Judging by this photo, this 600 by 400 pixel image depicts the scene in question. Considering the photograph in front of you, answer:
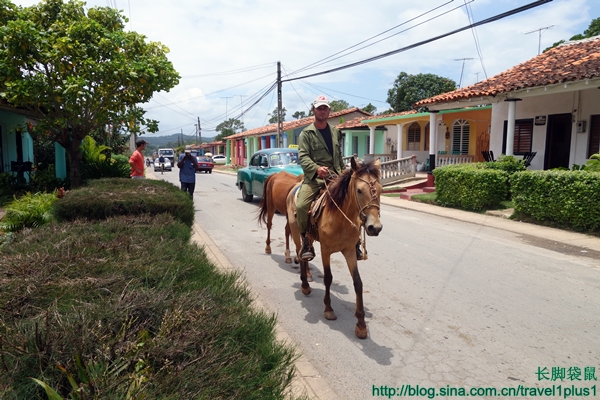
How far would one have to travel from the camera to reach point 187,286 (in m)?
3.03

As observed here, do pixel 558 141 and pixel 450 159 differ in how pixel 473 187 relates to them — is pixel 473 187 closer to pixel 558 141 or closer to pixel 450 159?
pixel 558 141

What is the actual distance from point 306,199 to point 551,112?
1425cm

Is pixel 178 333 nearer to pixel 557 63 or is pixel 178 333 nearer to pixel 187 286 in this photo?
pixel 187 286

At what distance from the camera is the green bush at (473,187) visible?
12.3 m

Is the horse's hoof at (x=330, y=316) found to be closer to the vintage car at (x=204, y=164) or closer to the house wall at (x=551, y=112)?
the house wall at (x=551, y=112)

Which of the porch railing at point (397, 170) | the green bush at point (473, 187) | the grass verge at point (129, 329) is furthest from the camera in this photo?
the porch railing at point (397, 170)

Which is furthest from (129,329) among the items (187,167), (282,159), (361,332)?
(282,159)

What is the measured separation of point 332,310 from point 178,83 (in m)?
8.65

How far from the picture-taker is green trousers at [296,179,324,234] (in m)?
5.04

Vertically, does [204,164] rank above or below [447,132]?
below

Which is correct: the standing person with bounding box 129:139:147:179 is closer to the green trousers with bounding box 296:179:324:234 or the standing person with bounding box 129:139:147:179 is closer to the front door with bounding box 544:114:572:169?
the green trousers with bounding box 296:179:324:234

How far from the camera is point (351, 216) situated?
429 centimetres

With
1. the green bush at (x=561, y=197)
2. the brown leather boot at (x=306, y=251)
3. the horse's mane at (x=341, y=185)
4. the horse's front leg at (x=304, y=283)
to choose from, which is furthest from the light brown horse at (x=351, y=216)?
the green bush at (x=561, y=197)

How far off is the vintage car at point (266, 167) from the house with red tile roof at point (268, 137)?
14505 millimetres
